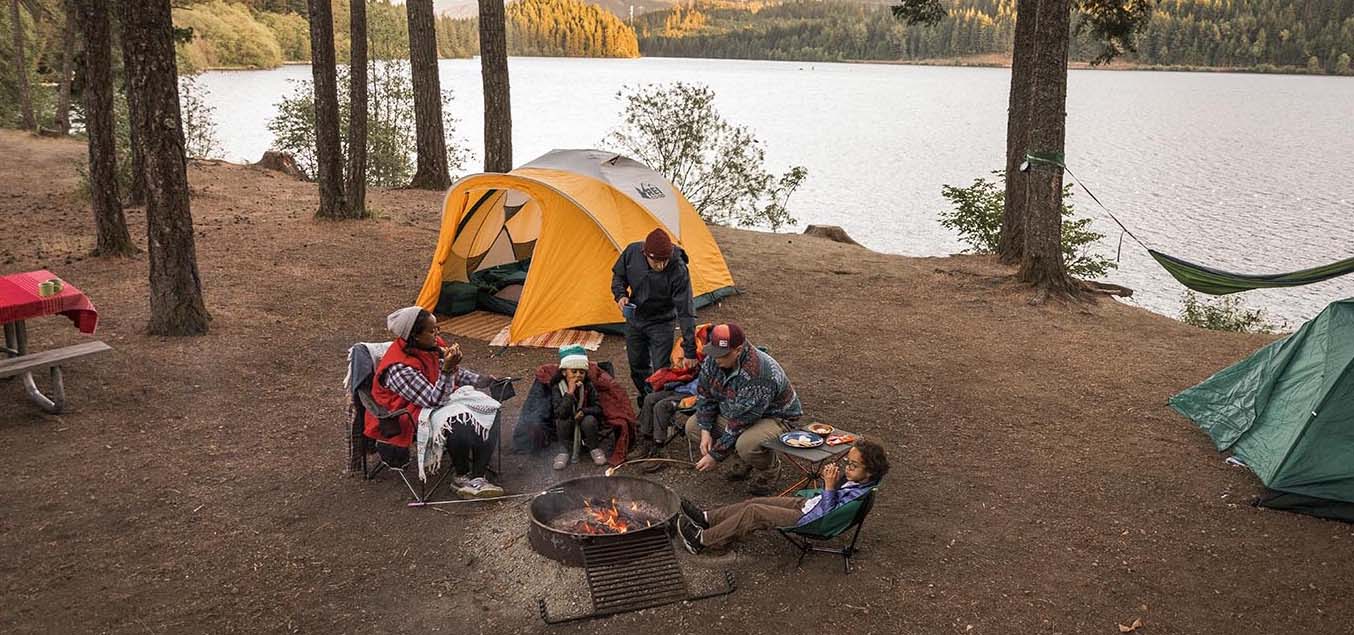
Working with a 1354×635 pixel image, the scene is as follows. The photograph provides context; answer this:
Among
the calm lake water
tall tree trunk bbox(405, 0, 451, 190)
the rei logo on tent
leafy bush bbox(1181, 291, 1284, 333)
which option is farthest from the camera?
the calm lake water

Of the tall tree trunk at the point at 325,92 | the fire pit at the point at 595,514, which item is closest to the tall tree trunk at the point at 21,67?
the tall tree trunk at the point at 325,92

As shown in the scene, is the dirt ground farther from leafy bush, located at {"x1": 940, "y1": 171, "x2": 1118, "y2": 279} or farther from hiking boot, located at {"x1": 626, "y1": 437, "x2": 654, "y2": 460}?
leafy bush, located at {"x1": 940, "y1": 171, "x2": 1118, "y2": 279}

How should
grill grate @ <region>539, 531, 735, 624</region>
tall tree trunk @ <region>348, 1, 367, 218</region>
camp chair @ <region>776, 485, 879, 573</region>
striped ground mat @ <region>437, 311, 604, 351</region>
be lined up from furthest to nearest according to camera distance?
tall tree trunk @ <region>348, 1, 367, 218</region>, striped ground mat @ <region>437, 311, 604, 351</region>, camp chair @ <region>776, 485, 879, 573</region>, grill grate @ <region>539, 531, 735, 624</region>

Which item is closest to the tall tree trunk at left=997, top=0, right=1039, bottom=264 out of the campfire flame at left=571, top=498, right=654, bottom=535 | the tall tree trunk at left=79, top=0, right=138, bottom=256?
the campfire flame at left=571, top=498, right=654, bottom=535

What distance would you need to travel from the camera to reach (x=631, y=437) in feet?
21.5

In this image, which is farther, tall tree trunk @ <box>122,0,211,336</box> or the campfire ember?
tall tree trunk @ <box>122,0,211,336</box>

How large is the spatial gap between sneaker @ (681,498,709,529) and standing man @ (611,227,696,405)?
5.47 ft

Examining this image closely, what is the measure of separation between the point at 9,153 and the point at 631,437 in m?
21.3

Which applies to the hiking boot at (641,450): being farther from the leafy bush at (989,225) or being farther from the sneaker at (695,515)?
the leafy bush at (989,225)

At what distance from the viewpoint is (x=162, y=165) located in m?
8.27

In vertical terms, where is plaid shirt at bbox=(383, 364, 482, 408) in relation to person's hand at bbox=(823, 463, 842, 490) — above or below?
above

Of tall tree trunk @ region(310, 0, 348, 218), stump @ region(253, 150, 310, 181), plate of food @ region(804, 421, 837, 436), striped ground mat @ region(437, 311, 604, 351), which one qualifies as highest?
tall tree trunk @ region(310, 0, 348, 218)

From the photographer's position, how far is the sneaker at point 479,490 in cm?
583

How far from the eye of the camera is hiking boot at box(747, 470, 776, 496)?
6.01 meters
